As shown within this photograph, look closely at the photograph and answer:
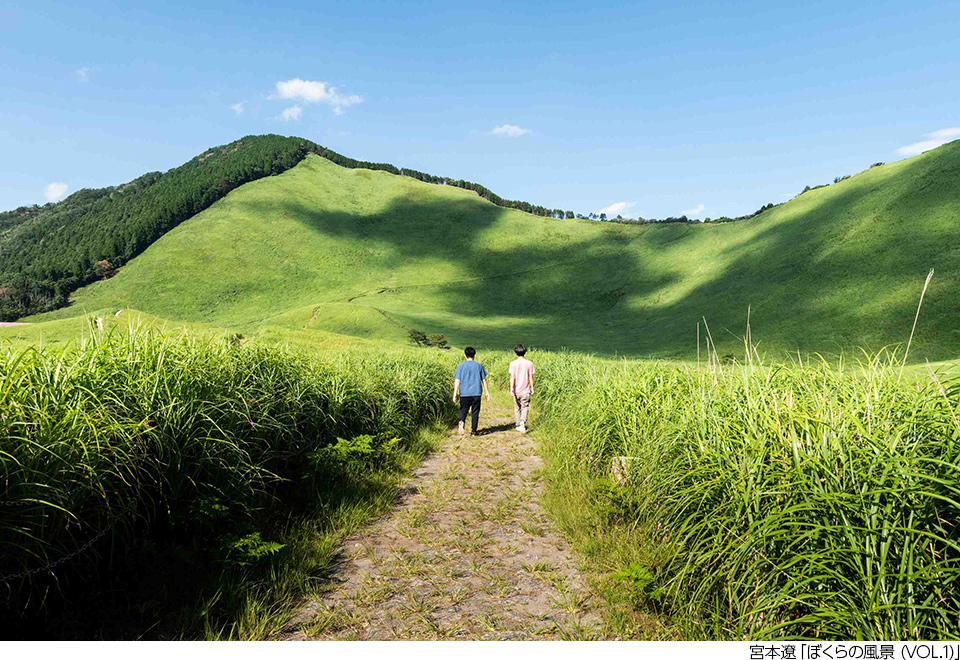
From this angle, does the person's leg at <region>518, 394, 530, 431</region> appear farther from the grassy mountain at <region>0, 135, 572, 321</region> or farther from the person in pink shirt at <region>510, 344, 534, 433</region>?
the grassy mountain at <region>0, 135, 572, 321</region>

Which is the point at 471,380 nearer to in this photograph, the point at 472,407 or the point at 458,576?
the point at 472,407

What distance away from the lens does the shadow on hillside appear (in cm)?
4606

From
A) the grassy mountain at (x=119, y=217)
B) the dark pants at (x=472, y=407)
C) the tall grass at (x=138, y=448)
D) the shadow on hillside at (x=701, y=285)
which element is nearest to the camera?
the tall grass at (x=138, y=448)

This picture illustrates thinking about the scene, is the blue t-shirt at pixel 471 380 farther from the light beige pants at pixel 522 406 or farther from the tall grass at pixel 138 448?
the tall grass at pixel 138 448

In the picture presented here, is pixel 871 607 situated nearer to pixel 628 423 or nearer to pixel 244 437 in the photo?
pixel 628 423

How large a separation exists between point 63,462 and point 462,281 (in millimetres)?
99546

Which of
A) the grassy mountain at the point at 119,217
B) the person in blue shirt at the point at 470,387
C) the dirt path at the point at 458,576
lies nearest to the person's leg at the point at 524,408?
the person in blue shirt at the point at 470,387

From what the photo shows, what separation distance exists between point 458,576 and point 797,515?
282cm

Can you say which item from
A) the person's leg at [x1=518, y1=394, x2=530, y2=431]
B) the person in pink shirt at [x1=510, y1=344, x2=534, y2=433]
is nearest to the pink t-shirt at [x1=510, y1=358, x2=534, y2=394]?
the person in pink shirt at [x1=510, y1=344, x2=534, y2=433]

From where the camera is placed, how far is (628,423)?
6.21 metres

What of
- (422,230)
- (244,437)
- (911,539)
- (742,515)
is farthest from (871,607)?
(422,230)

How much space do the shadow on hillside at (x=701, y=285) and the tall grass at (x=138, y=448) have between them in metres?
33.2

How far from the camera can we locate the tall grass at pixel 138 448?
3006 millimetres

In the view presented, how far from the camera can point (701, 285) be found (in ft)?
248
